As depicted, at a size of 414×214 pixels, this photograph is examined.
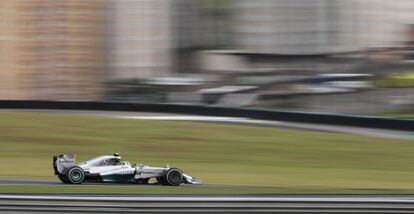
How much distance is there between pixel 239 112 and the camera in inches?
935

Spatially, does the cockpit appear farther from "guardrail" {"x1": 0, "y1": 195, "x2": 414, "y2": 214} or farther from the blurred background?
the blurred background

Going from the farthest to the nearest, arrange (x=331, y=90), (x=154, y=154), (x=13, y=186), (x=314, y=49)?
1. (x=314, y=49)
2. (x=331, y=90)
3. (x=154, y=154)
4. (x=13, y=186)

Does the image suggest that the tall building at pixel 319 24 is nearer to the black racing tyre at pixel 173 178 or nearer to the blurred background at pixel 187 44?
the blurred background at pixel 187 44

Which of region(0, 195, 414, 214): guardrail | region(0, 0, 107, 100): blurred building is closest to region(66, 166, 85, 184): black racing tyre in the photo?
region(0, 195, 414, 214): guardrail

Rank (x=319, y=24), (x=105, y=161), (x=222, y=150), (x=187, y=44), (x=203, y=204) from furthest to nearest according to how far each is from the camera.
Result: 1. (x=187, y=44)
2. (x=319, y=24)
3. (x=222, y=150)
4. (x=105, y=161)
5. (x=203, y=204)

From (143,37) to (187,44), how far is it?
239 cm

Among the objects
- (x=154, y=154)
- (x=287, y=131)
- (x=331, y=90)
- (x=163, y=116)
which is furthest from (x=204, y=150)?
(x=331, y=90)

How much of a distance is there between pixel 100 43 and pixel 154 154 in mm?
36825

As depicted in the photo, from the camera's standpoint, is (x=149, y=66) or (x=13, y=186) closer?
(x=13, y=186)

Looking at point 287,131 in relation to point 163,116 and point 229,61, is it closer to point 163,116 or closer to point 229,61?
point 163,116

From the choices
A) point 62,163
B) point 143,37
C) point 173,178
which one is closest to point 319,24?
point 143,37

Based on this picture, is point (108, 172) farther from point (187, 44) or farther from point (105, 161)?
point (187, 44)

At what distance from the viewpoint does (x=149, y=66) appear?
49812 millimetres

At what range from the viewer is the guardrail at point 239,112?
20328 mm
